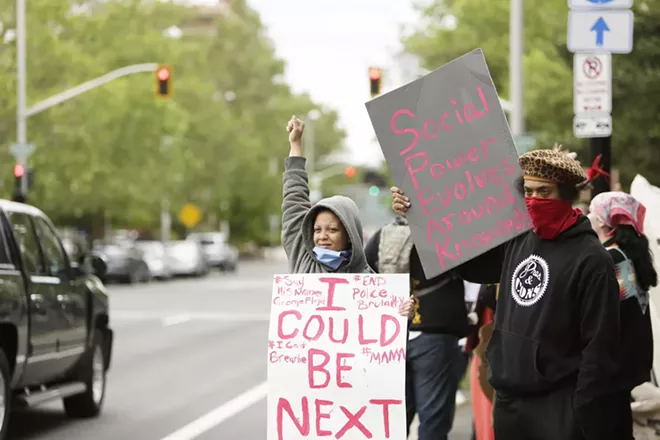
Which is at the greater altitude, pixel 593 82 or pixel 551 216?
pixel 593 82

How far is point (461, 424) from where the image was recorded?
11.4 m

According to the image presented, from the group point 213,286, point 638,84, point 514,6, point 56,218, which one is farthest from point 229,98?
point 638,84

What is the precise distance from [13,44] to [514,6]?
23.9m

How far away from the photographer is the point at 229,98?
295 feet

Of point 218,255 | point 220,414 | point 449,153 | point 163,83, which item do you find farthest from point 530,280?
point 218,255

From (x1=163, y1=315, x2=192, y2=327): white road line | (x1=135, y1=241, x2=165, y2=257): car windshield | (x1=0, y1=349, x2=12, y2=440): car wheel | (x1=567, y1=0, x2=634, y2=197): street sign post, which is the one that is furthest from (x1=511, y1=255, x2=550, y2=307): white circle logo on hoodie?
(x1=135, y1=241, x2=165, y2=257): car windshield

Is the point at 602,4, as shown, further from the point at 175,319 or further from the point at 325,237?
the point at 175,319

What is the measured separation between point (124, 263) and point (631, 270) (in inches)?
1434

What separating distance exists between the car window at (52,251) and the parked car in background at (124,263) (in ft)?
96.6

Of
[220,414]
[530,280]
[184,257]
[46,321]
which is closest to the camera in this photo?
[530,280]

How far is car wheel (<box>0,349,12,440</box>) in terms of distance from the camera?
9.76 metres

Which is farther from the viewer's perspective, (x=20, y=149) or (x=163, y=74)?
(x=20, y=149)

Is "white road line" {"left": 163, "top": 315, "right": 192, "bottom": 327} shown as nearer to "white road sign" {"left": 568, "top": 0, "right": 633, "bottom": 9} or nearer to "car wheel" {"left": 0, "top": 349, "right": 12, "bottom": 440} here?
"car wheel" {"left": 0, "top": 349, "right": 12, "bottom": 440}

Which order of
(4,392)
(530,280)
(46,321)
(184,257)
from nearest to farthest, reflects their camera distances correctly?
(530,280) → (4,392) → (46,321) → (184,257)
